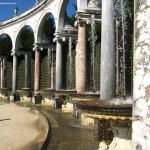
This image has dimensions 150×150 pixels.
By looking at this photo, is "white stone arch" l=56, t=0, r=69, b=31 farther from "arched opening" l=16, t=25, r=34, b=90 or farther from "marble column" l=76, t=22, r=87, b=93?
"arched opening" l=16, t=25, r=34, b=90

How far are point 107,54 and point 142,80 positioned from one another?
20.7ft

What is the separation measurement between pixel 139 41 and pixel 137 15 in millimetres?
203

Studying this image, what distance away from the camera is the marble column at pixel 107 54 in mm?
8898

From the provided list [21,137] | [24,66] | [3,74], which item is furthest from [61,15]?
[3,74]

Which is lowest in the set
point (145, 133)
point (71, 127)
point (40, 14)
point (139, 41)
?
point (71, 127)

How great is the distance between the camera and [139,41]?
291cm

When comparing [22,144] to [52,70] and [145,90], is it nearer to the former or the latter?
[145,90]

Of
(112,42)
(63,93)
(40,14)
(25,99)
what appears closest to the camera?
(112,42)

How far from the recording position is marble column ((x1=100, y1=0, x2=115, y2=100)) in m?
8.90

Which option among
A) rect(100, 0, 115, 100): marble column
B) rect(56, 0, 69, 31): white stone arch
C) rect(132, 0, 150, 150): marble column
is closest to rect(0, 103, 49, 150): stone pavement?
rect(100, 0, 115, 100): marble column

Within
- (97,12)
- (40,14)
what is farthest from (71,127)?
(40,14)

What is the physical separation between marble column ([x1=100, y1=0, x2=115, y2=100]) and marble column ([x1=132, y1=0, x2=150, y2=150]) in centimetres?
593

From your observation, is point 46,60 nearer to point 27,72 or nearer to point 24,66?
point 27,72

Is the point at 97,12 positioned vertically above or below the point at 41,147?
above
